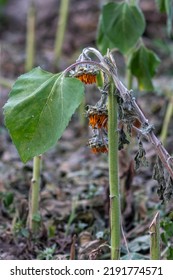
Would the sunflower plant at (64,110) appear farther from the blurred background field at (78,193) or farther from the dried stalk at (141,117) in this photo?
the blurred background field at (78,193)

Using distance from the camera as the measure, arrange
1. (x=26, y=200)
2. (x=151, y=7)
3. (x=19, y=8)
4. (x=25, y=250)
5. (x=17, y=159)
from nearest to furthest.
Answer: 1. (x=25, y=250)
2. (x=26, y=200)
3. (x=17, y=159)
4. (x=151, y=7)
5. (x=19, y=8)

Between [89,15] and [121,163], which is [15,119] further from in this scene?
[89,15]

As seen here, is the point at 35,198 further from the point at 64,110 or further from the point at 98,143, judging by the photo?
the point at 64,110

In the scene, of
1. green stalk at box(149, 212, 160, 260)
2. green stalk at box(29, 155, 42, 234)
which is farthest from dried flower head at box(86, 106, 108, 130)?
green stalk at box(29, 155, 42, 234)

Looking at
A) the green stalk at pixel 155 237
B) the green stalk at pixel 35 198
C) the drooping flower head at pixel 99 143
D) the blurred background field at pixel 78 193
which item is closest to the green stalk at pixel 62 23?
the blurred background field at pixel 78 193

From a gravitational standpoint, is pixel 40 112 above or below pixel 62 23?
below

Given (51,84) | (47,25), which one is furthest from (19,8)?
(51,84)

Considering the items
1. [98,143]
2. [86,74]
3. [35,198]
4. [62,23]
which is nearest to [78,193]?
[35,198]
